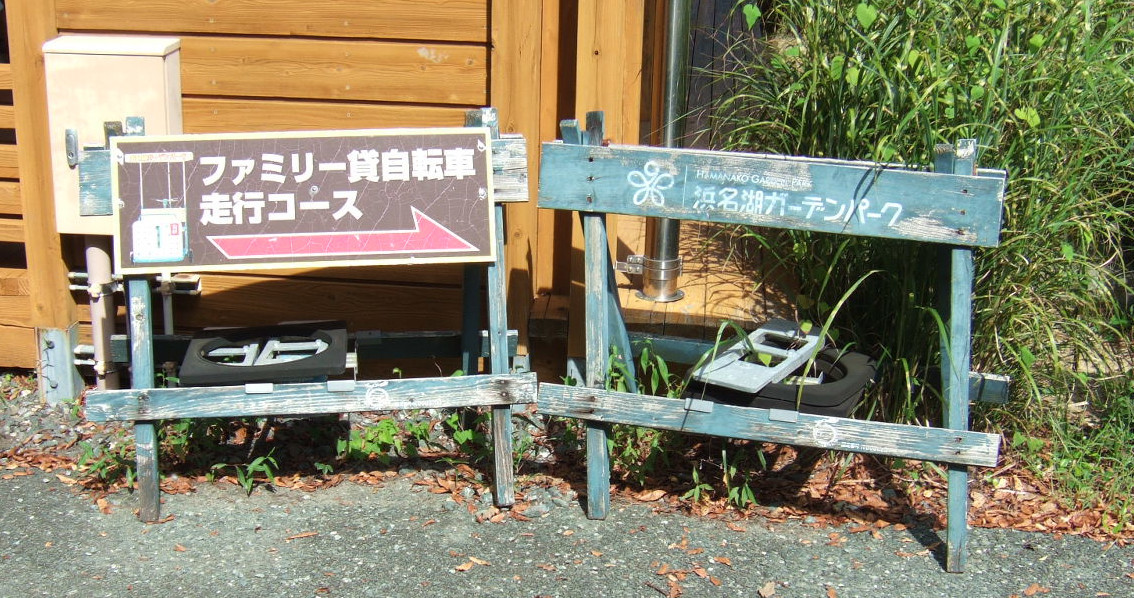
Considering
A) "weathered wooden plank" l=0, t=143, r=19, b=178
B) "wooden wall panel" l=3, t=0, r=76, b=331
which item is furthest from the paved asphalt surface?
"weathered wooden plank" l=0, t=143, r=19, b=178

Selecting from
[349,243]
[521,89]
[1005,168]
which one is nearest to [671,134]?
[521,89]

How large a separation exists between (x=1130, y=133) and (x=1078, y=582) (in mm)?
2098

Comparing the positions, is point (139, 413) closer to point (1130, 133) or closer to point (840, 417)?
point (840, 417)

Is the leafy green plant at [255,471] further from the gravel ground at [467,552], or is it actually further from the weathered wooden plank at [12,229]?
the weathered wooden plank at [12,229]

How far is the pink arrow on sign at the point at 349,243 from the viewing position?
3.91 metres

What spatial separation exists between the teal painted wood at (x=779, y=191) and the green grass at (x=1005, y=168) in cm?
37

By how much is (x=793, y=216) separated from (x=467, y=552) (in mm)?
1709

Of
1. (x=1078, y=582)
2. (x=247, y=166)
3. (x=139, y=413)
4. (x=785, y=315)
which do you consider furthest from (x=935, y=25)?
(x=139, y=413)

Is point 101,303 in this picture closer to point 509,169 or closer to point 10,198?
point 10,198

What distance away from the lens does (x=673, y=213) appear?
3812 mm

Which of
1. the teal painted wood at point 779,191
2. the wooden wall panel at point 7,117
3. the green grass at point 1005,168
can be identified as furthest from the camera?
the wooden wall panel at point 7,117

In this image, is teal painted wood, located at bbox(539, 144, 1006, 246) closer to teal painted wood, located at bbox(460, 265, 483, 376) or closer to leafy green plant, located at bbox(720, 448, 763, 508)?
teal painted wood, located at bbox(460, 265, 483, 376)

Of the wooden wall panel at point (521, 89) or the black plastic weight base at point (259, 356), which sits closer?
the black plastic weight base at point (259, 356)

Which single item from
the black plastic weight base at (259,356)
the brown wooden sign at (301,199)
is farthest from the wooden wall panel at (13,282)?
the brown wooden sign at (301,199)
